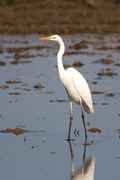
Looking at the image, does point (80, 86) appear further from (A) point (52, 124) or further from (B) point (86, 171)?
(B) point (86, 171)

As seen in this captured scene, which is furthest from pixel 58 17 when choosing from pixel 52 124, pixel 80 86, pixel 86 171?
pixel 86 171

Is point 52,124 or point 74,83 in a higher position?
point 74,83

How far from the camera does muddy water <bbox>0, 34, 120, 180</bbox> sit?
7.28m

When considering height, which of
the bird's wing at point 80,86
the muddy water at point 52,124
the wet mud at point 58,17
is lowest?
the wet mud at point 58,17

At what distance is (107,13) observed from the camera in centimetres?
4169

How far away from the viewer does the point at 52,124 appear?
9.96 metres

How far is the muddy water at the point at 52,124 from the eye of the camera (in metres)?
7.28

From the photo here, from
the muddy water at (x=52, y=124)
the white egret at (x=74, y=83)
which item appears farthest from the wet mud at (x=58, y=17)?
the white egret at (x=74, y=83)

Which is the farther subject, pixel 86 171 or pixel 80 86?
pixel 80 86

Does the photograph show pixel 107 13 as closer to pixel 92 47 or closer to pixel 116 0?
pixel 116 0

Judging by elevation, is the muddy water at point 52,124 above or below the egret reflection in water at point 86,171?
below

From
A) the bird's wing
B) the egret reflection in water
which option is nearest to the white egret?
the bird's wing

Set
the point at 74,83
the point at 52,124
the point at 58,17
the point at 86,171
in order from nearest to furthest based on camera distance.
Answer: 1. the point at 86,171
2. the point at 74,83
3. the point at 52,124
4. the point at 58,17

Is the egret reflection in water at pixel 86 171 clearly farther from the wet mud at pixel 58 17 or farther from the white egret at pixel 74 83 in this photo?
the wet mud at pixel 58 17
